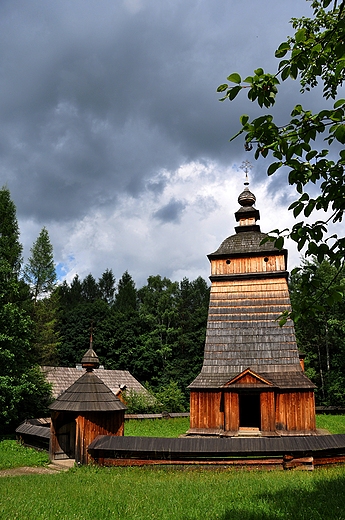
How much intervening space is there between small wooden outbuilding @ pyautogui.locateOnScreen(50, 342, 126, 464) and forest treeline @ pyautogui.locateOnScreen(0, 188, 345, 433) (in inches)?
99.6

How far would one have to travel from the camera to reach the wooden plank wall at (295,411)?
18.1 meters

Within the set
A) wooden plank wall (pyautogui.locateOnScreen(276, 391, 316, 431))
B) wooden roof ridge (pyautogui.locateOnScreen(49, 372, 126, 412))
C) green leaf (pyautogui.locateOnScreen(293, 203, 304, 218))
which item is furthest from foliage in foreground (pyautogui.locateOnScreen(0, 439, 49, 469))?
green leaf (pyautogui.locateOnScreen(293, 203, 304, 218))

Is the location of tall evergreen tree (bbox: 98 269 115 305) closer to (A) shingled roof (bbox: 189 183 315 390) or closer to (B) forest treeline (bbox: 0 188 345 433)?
(B) forest treeline (bbox: 0 188 345 433)

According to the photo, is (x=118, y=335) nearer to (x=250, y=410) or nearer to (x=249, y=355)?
(x=250, y=410)

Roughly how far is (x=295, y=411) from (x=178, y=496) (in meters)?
12.5

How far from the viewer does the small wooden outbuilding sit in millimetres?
11500

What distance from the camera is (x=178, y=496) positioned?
7172mm

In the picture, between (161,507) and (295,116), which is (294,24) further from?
(161,507)

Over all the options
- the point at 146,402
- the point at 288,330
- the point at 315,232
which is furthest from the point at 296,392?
the point at 315,232

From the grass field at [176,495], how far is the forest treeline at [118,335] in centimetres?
613

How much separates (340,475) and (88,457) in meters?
6.20

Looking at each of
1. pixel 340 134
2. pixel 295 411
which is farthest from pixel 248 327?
pixel 340 134

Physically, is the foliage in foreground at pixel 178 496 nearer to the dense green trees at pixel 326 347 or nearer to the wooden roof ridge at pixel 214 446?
the wooden roof ridge at pixel 214 446

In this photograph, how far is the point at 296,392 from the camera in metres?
18.3
